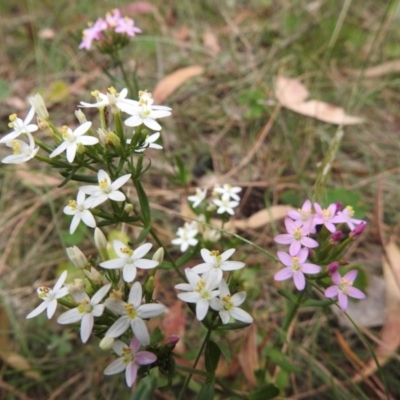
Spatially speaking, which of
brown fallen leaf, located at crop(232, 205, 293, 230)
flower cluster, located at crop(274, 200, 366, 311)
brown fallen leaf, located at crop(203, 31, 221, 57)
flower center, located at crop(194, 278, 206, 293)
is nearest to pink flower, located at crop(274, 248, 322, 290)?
flower cluster, located at crop(274, 200, 366, 311)

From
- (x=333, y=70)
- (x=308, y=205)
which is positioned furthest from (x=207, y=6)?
(x=308, y=205)

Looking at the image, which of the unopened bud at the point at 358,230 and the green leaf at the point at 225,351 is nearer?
the green leaf at the point at 225,351

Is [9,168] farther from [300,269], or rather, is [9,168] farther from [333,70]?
[333,70]

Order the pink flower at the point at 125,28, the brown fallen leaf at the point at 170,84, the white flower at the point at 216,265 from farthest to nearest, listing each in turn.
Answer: the brown fallen leaf at the point at 170,84 < the pink flower at the point at 125,28 < the white flower at the point at 216,265

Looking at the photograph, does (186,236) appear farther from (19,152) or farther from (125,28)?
(125,28)

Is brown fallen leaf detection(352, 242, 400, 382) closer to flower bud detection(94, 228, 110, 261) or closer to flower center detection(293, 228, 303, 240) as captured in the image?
flower center detection(293, 228, 303, 240)

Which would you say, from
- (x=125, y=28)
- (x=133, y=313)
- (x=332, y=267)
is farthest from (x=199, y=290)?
(x=125, y=28)

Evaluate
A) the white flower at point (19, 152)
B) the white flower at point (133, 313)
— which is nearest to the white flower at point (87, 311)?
the white flower at point (133, 313)

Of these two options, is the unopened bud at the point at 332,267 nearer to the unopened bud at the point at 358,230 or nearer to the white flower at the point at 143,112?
the unopened bud at the point at 358,230
